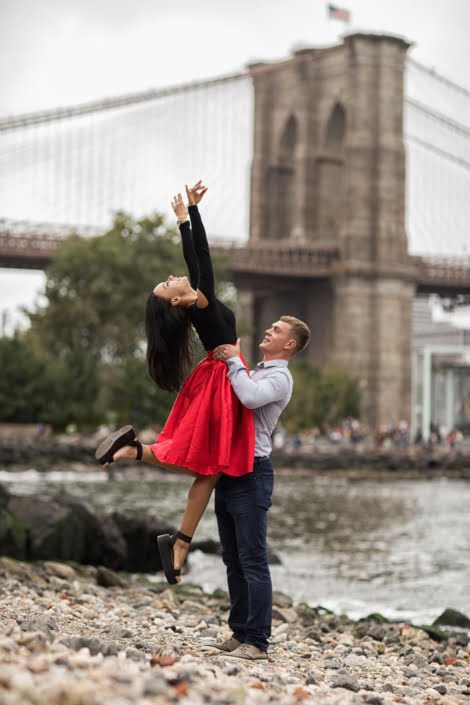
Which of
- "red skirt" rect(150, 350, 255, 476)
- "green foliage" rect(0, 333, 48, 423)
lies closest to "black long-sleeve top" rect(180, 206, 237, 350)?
"red skirt" rect(150, 350, 255, 476)

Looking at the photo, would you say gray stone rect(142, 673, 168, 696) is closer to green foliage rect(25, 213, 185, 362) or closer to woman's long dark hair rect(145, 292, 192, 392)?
woman's long dark hair rect(145, 292, 192, 392)

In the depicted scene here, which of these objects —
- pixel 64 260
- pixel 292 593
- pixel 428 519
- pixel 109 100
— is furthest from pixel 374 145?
pixel 292 593

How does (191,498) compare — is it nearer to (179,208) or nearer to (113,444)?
(113,444)

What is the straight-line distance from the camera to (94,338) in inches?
2175

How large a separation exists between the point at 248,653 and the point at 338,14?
2266 inches

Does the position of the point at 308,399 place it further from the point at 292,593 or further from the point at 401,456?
the point at 292,593

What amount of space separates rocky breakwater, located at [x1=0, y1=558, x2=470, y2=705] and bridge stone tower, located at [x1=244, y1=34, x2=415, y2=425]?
4805cm

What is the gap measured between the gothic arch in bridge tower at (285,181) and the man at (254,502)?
62211 mm

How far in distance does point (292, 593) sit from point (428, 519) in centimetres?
1317

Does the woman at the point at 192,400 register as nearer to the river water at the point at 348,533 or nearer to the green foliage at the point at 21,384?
the river water at the point at 348,533

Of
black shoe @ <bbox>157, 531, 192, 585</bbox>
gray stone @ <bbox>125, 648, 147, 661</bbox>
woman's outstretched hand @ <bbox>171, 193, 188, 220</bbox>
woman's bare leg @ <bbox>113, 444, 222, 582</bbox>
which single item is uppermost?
woman's outstretched hand @ <bbox>171, 193, 188, 220</bbox>

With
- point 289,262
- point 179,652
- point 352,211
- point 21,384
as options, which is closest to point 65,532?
point 179,652

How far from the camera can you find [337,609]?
13023 mm

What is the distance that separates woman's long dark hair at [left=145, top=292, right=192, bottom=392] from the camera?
6109 mm
